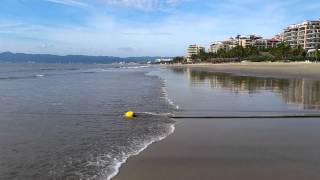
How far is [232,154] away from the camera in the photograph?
8398 mm

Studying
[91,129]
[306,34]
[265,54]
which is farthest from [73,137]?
[306,34]

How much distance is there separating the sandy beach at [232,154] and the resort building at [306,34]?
166170 mm

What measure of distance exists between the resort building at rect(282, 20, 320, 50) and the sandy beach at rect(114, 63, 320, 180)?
545ft

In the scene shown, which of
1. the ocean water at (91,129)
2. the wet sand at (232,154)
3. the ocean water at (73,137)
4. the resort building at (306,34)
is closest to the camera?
the wet sand at (232,154)

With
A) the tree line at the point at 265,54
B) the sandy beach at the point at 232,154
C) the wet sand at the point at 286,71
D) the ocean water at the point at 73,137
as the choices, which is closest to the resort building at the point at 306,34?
the tree line at the point at 265,54

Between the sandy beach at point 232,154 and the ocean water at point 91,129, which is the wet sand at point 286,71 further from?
the sandy beach at point 232,154

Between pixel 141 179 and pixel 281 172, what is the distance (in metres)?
→ 2.52

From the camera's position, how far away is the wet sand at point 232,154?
6.94 meters

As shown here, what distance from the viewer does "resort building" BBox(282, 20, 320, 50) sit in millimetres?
169125

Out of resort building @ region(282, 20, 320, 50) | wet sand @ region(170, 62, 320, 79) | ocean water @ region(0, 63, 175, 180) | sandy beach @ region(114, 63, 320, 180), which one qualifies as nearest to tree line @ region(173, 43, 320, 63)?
resort building @ region(282, 20, 320, 50)

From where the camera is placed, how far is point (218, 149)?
888 cm

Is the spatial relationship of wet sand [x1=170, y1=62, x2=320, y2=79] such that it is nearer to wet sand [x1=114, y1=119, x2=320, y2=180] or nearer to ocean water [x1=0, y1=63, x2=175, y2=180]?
ocean water [x1=0, y1=63, x2=175, y2=180]

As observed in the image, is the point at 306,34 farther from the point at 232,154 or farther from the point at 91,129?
the point at 232,154

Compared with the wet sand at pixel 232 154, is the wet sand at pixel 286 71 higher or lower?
lower
